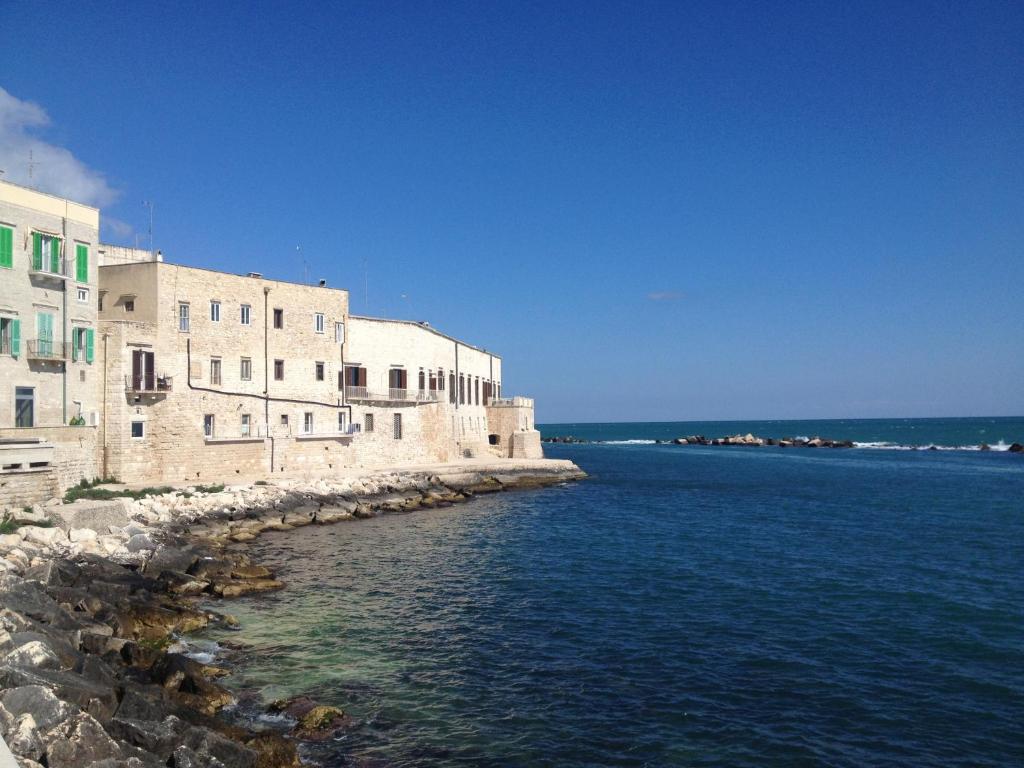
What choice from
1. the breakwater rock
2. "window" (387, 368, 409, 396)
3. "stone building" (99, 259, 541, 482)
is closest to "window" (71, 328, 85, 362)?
"stone building" (99, 259, 541, 482)

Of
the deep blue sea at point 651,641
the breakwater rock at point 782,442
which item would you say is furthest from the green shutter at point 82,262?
the breakwater rock at point 782,442

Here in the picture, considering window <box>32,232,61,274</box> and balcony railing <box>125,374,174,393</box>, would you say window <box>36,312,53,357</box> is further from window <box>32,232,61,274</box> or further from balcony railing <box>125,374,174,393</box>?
balcony railing <box>125,374,174,393</box>

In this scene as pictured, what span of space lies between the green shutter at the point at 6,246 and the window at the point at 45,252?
61 cm

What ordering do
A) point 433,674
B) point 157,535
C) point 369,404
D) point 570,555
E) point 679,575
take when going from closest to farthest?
point 433,674, point 679,575, point 157,535, point 570,555, point 369,404

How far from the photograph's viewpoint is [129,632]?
11.9m

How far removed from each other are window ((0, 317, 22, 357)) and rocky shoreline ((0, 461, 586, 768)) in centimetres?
567

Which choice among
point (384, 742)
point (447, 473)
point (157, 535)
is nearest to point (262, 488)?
point (157, 535)

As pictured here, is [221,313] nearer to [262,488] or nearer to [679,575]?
[262,488]

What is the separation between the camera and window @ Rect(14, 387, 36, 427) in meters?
21.5

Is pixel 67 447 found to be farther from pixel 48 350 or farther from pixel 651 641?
pixel 651 641

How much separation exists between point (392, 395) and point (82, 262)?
16.4 metres

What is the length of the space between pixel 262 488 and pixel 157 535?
726 centimetres

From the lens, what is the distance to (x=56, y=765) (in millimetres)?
6465

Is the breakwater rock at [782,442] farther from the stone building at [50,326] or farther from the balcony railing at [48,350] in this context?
the balcony railing at [48,350]
